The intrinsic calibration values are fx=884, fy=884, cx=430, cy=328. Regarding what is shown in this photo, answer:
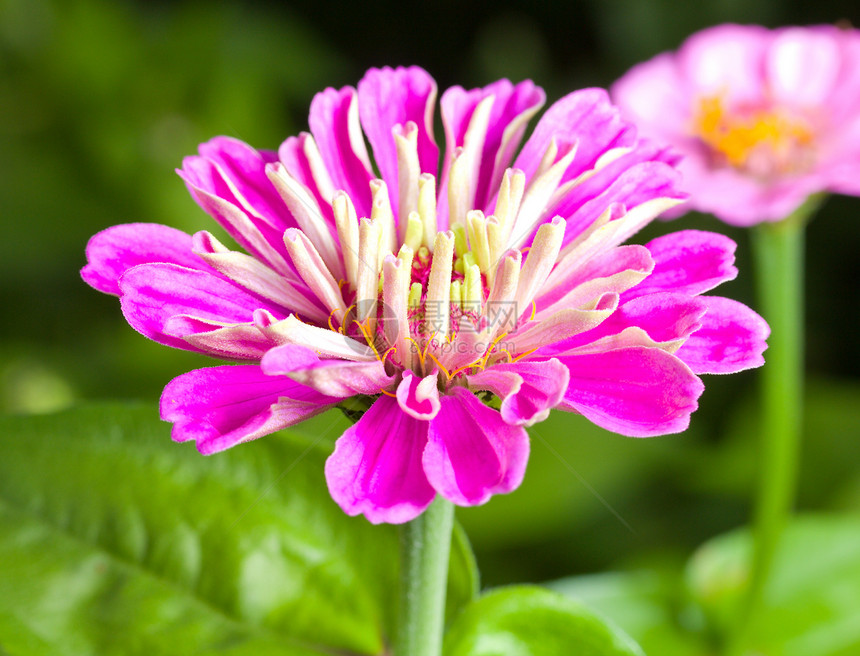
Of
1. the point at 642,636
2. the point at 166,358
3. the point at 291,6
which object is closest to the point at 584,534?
the point at 642,636

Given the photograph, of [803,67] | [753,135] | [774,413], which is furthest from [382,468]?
[803,67]

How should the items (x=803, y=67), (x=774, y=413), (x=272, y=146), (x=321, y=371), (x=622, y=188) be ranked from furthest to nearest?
(x=272, y=146)
(x=803, y=67)
(x=774, y=413)
(x=622, y=188)
(x=321, y=371)

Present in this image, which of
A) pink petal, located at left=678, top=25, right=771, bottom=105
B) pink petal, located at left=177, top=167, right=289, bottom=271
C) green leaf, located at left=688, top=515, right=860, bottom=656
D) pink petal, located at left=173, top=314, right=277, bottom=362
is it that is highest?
pink petal, located at left=678, top=25, right=771, bottom=105

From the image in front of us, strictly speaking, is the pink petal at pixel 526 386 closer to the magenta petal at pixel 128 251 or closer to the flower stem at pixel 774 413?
the magenta petal at pixel 128 251

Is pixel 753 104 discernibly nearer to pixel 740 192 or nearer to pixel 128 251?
pixel 740 192

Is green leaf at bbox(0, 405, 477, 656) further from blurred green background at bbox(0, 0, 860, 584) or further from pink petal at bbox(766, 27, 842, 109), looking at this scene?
pink petal at bbox(766, 27, 842, 109)

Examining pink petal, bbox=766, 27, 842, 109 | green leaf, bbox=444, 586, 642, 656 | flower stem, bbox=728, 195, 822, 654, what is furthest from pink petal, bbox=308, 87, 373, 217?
pink petal, bbox=766, 27, 842, 109
